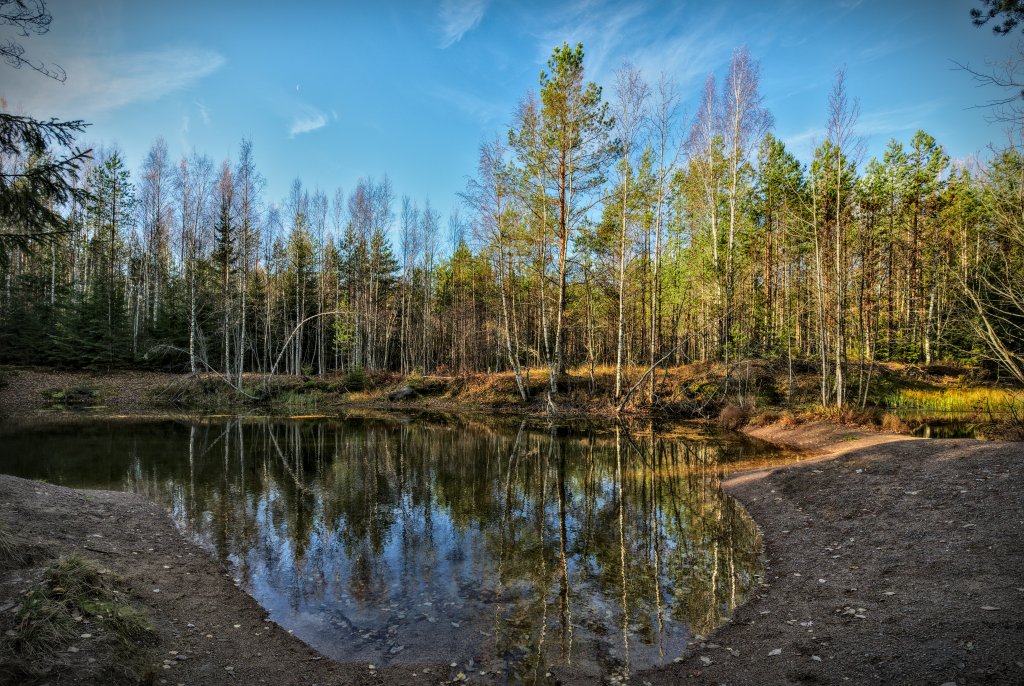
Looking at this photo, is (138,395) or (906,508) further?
(138,395)

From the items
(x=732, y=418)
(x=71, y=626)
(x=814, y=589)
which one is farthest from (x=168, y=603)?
(x=732, y=418)

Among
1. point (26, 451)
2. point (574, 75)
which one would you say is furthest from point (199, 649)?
point (574, 75)

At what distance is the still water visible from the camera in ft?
17.1

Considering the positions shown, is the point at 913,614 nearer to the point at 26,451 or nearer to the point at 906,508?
the point at 906,508

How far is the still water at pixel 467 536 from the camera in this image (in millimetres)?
5207

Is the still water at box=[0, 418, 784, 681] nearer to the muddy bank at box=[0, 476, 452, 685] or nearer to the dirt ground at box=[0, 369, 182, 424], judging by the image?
the muddy bank at box=[0, 476, 452, 685]

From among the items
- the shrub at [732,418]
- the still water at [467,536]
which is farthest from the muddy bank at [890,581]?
the shrub at [732,418]

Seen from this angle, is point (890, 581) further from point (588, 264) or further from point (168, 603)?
point (588, 264)

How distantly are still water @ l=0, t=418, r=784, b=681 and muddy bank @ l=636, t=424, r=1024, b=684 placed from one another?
0.55 meters

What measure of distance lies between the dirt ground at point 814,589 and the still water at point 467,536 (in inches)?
15.3

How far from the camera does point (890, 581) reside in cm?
556

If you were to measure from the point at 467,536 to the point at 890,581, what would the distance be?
6271mm

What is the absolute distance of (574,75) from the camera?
24.0 m

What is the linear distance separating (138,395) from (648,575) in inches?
1450
